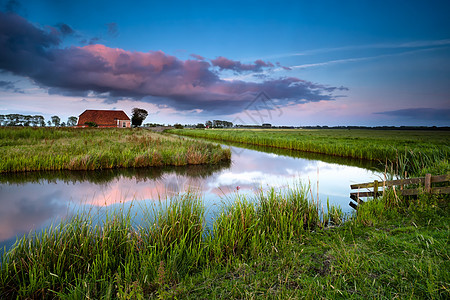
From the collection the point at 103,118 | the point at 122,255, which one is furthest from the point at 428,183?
the point at 103,118

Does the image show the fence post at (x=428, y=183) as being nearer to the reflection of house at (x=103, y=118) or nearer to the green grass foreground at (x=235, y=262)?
the green grass foreground at (x=235, y=262)

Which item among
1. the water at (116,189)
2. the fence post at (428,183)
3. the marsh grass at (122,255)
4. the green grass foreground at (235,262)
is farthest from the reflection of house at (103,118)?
the fence post at (428,183)

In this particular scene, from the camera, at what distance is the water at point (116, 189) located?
7.26 meters

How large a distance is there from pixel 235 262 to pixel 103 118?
245ft

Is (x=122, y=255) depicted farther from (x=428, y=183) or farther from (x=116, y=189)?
(x=428, y=183)

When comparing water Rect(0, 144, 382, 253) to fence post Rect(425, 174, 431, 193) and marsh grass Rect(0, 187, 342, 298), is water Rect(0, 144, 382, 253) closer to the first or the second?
marsh grass Rect(0, 187, 342, 298)

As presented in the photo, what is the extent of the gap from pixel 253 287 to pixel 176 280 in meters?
1.27

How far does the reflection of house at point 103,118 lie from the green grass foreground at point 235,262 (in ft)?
230

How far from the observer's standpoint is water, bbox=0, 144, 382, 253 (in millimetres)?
7258

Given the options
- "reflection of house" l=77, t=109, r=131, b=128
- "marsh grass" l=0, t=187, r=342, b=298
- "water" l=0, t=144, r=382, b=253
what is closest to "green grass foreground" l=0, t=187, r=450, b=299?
"marsh grass" l=0, t=187, r=342, b=298

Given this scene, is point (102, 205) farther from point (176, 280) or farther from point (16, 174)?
point (16, 174)

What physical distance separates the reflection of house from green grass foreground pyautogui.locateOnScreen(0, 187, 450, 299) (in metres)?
70.2

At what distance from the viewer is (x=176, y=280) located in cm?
362

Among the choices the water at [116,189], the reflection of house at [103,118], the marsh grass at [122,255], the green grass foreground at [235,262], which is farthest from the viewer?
the reflection of house at [103,118]
